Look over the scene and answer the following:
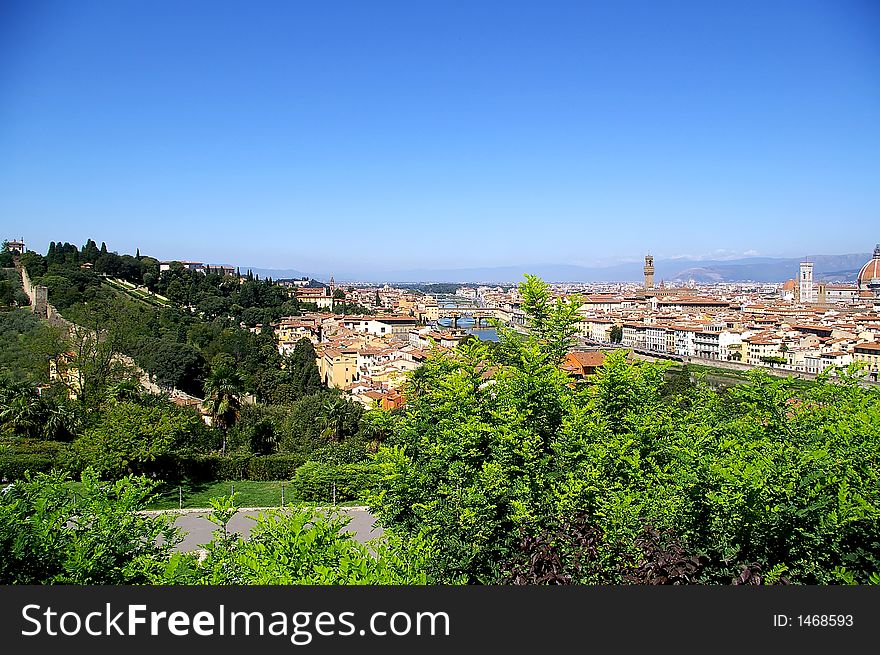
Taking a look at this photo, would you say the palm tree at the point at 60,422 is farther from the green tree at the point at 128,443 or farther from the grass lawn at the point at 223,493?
the grass lawn at the point at 223,493

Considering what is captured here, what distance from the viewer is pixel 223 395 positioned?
21.1m

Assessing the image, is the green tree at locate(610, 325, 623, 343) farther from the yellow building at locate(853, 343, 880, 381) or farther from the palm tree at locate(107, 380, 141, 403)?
the palm tree at locate(107, 380, 141, 403)

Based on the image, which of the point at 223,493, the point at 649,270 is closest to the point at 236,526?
the point at 223,493

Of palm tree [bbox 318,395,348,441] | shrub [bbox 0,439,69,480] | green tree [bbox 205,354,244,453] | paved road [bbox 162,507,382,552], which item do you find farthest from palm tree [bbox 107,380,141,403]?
paved road [bbox 162,507,382,552]

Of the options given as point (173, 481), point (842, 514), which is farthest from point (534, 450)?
point (173, 481)

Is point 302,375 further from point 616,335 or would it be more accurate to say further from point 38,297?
point 616,335

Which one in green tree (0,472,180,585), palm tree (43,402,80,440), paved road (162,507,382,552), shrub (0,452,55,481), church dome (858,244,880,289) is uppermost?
church dome (858,244,880,289)

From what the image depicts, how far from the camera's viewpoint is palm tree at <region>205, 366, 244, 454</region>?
2002 centimetres

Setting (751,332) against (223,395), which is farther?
(751,332)

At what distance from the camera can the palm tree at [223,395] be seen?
20016 millimetres

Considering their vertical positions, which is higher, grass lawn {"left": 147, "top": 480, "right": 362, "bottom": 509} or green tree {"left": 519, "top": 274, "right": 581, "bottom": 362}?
green tree {"left": 519, "top": 274, "right": 581, "bottom": 362}

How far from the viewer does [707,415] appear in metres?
6.48

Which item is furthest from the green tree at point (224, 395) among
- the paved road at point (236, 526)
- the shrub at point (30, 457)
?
the paved road at point (236, 526)

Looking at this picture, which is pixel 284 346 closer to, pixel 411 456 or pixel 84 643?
pixel 411 456
